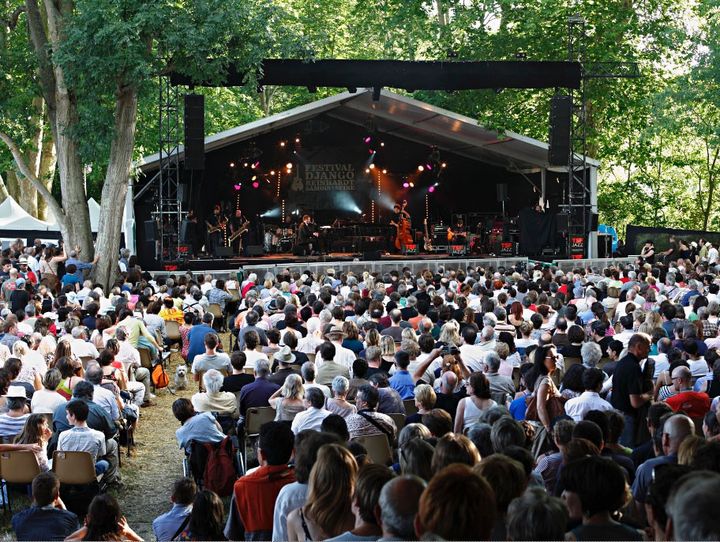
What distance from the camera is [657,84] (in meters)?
31.2

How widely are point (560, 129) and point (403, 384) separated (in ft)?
51.4

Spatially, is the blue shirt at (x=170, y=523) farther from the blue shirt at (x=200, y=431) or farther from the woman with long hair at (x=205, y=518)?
the blue shirt at (x=200, y=431)

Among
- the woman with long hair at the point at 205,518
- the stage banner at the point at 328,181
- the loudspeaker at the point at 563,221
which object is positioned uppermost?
the stage banner at the point at 328,181

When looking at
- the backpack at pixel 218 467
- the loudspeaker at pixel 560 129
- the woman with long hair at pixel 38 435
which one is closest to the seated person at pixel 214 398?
the backpack at pixel 218 467

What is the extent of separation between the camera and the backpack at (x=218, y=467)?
7.65m

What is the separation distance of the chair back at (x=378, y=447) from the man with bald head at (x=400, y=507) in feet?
11.0

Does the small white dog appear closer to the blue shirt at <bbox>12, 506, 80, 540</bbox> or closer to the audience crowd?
the audience crowd

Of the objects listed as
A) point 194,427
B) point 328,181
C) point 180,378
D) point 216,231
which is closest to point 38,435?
point 194,427

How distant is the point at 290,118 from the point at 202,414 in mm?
18673

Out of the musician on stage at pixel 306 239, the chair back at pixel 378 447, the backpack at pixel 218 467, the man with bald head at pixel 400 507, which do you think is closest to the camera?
the man with bald head at pixel 400 507

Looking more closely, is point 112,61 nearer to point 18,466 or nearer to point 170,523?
point 18,466

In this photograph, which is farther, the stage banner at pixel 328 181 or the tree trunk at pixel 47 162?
the tree trunk at pixel 47 162

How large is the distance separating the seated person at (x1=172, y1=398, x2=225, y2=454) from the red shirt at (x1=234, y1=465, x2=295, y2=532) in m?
2.44

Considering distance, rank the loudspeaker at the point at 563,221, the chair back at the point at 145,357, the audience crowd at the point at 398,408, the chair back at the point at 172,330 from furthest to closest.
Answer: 1. the loudspeaker at the point at 563,221
2. the chair back at the point at 172,330
3. the chair back at the point at 145,357
4. the audience crowd at the point at 398,408
